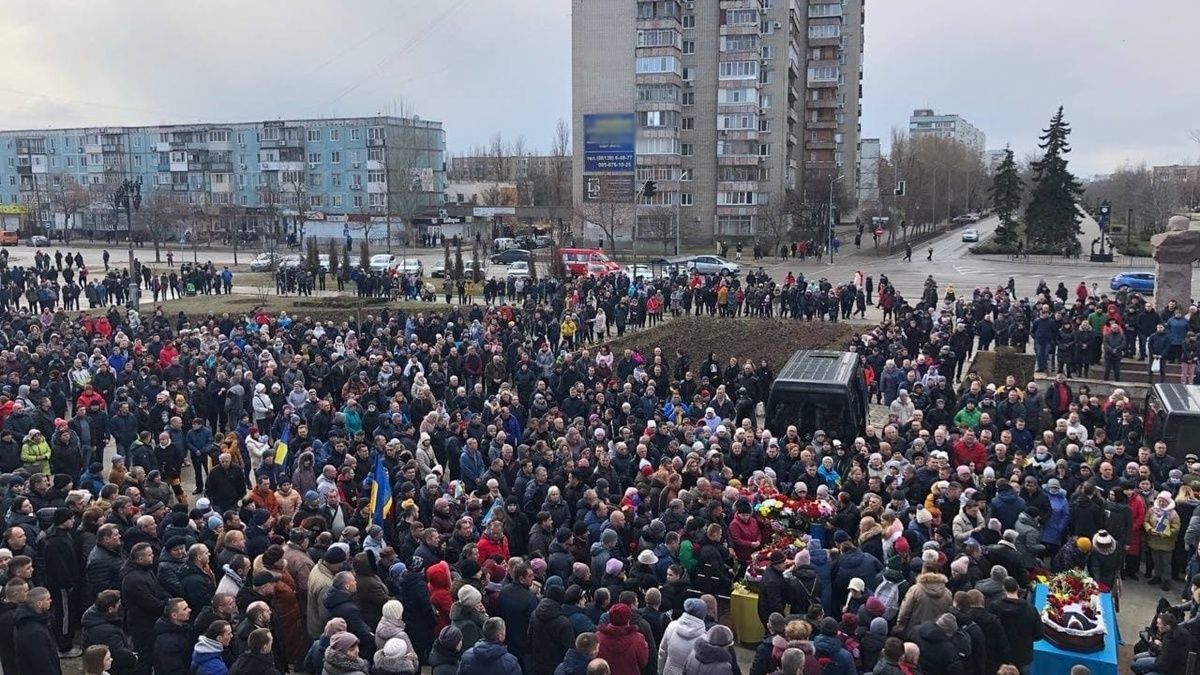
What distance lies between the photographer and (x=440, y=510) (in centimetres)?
916

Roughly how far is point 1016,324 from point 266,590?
18566 millimetres

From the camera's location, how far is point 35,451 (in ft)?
39.4

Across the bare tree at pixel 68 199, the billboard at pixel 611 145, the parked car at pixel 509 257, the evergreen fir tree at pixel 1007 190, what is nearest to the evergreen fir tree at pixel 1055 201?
the evergreen fir tree at pixel 1007 190

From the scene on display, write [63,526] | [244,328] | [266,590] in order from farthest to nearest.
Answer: [244,328] < [63,526] < [266,590]

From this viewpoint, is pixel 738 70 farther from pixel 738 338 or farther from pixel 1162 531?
pixel 1162 531

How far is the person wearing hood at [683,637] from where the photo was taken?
22.1ft

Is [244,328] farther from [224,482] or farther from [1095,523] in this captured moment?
[1095,523]

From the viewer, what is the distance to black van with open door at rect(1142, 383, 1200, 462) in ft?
39.5

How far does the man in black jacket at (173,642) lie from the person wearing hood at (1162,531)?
976 cm

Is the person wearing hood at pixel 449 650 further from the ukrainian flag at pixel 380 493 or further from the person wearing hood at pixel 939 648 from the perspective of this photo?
the ukrainian flag at pixel 380 493

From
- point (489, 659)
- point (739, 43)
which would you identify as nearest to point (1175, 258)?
point (489, 659)

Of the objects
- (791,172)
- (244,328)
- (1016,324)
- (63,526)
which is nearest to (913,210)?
(791,172)

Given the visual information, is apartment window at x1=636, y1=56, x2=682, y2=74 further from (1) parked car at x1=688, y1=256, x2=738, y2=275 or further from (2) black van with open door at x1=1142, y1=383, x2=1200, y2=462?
(2) black van with open door at x1=1142, y1=383, x2=1200, y2=462

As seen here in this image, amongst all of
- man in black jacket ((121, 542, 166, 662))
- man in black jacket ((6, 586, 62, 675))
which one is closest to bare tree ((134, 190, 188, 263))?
man in black jacket ((121, 542, 166, 662))
